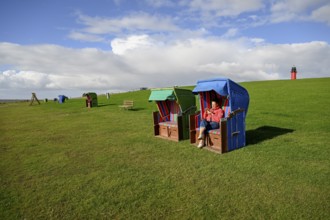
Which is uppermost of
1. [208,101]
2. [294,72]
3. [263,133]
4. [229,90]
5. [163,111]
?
[294,72]

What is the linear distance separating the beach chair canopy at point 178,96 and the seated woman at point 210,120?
4.11ft

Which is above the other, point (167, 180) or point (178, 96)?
point (178, 96)

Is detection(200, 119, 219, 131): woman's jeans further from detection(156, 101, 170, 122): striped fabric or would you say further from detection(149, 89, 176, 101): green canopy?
detection(156, 101, 170, 122): striped fabric

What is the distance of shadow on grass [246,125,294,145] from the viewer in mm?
8800

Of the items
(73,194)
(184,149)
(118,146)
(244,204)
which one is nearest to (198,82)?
(184,149)

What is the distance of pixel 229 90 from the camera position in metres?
7.37

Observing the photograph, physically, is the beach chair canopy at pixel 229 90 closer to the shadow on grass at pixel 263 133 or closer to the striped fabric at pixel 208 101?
the striped fabric at pixel 208 101

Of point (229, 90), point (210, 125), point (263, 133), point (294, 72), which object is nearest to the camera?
point (229, 90)

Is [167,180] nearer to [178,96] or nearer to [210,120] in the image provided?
[210,120]

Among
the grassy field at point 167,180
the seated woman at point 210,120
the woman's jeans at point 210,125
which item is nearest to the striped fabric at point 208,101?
the seated woman at point 210,120

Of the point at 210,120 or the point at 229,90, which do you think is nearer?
the point at 229,90

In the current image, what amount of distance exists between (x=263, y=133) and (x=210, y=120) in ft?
10.4

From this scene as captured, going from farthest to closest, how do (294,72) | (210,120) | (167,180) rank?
(294,72), (210,120), (167,180)

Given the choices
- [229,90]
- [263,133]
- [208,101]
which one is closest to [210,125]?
[208,101]
